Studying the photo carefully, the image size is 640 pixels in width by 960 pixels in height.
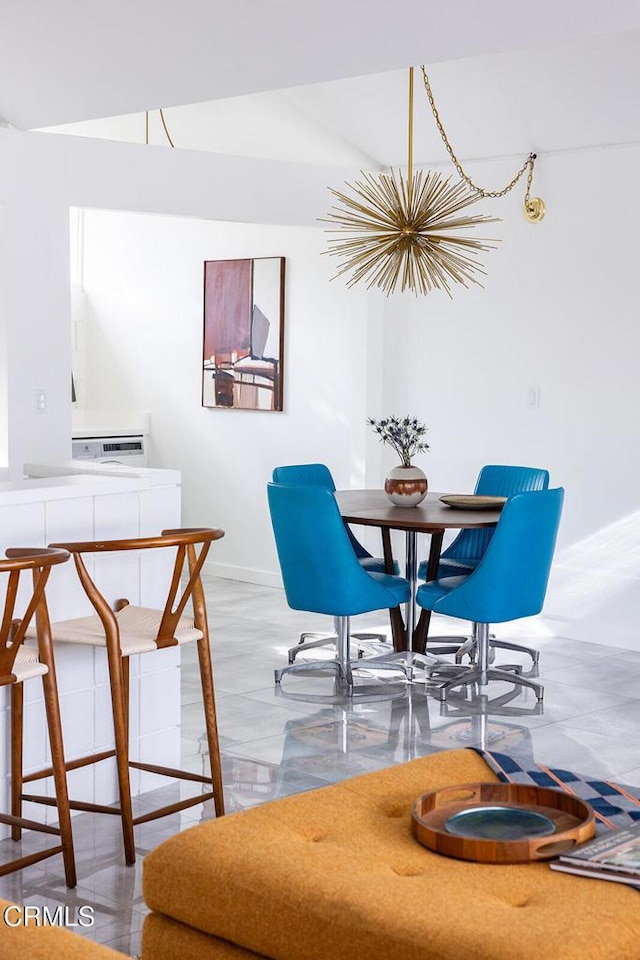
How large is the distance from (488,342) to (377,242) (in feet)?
4.02

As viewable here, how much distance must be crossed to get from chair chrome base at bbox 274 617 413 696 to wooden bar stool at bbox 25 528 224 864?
1646mm

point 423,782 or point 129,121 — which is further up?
point 129,121

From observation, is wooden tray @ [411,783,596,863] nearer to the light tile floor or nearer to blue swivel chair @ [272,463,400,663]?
the light tile floor

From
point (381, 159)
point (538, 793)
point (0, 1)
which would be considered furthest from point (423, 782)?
point (381, 159)

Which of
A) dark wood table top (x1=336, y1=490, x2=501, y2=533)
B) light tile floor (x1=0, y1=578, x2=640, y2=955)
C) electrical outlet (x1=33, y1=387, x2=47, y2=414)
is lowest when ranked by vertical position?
light tile floor (x1=0, y1=578, x2=640, y2=955)

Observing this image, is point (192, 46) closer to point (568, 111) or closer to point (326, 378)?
point (568, 111)

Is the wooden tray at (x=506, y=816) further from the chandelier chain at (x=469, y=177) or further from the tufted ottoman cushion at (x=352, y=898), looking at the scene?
the chandelier chain at (x=469, y=177)

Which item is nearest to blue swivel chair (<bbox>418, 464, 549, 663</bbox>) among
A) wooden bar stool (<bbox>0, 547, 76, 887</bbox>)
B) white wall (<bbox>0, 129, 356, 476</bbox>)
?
white wall (<bbox>0, 129, 356, 476</bbox>)

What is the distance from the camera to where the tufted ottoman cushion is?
6.15 ft

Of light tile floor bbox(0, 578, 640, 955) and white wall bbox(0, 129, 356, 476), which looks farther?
white wall bbox(0, 129, 356, 476)

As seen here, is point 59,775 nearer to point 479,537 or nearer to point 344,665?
point 344,665

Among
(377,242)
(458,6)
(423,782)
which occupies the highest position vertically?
(458,6)

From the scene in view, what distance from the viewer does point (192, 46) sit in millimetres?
4535

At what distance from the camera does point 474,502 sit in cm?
561
